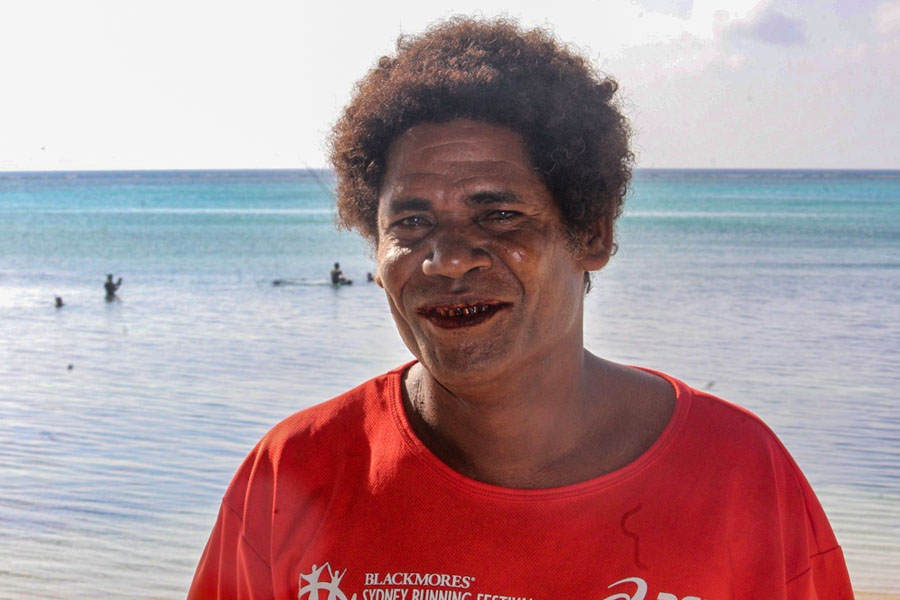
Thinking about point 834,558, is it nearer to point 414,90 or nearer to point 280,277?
point 414,90

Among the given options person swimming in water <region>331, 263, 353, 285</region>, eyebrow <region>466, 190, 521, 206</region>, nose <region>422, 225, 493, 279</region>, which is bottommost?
nose <region>422, 225, 493, 279</region>

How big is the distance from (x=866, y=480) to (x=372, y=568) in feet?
17.8

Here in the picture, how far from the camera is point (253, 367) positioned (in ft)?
36.1

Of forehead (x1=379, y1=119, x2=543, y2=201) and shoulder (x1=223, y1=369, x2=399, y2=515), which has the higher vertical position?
forehead (x1=379, y1=119, x2=543, y2=201)

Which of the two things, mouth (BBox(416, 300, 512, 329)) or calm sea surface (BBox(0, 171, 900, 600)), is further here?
calm sea surface (BBox(0, 171, 900, 600))

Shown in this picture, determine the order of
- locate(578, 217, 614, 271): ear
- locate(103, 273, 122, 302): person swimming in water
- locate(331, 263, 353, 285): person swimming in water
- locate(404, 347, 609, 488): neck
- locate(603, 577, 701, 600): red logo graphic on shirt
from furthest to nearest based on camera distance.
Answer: locate(331, 263, 353, 285): person swimming in water → locate(103, 273, 122, 302): person swimming in water → locate(578, 217, 614, 271): ear → locate(404, 347, 609, 488): neck → locate(603, 577, 701, 600): red logo graphic on shirt

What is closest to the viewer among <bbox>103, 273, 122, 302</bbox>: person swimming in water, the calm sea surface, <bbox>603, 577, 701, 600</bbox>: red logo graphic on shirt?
<bbox>603, 577, 701, 600</bbox>: red logo graphic on shirt

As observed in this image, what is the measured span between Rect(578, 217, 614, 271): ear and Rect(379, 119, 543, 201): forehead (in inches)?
8.2

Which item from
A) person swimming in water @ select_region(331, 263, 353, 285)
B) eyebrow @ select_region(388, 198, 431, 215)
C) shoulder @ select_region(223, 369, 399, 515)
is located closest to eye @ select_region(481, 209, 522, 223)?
eyebrow @ select_region(388, 198, 431, 215)

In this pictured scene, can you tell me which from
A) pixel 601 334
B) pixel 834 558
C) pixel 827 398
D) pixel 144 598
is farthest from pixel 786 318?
pixel 834 558

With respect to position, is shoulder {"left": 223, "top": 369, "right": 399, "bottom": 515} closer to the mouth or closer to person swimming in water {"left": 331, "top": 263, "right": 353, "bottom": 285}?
the mouth

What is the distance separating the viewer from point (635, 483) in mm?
2055

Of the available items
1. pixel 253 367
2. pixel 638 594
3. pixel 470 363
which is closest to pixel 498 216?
pixel 470 363

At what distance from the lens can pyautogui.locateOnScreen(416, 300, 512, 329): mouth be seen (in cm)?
203
